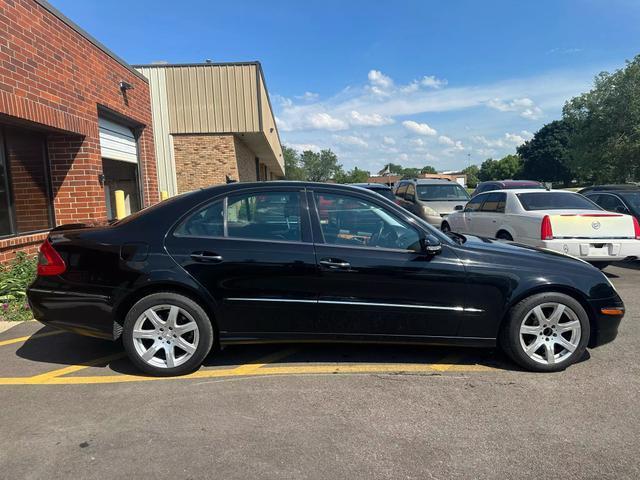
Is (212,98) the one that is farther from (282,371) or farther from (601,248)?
(282,371)

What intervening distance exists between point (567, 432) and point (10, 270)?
685cm

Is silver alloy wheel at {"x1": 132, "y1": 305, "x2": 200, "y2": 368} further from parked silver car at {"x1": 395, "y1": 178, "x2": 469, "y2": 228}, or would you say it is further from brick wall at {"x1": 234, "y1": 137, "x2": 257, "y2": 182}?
brick wall at {"x1": 234, "y1": 137, "x2": 257, "y2": 182}

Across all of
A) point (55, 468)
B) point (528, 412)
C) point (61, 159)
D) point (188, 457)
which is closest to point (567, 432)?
point (528, 412)

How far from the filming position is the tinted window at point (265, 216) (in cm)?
392

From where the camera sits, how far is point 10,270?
6.46 m

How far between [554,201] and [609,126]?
33.8 m

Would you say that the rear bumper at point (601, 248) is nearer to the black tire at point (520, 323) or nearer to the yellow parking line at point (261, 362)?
the black tire at point (520, 323)

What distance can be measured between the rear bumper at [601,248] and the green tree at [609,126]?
31.6 m

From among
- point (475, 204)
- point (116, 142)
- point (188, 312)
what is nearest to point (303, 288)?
point (188, 312)

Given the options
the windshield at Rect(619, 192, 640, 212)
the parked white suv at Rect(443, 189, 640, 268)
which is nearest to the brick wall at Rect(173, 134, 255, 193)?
the parked white suv at Rect(443, 189, 640, 268)

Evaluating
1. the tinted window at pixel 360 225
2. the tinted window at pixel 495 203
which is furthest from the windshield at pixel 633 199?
the tinted window at pixel 360 225

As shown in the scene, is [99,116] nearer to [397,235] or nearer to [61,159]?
[61,159]

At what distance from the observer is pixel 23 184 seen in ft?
24.0

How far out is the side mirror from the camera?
3.79m
